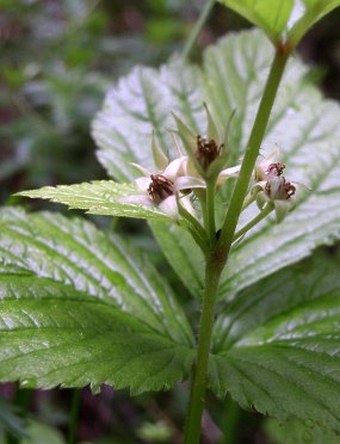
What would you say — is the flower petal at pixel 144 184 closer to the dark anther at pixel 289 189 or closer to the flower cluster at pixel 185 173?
the flower cluster at pixel 185 173

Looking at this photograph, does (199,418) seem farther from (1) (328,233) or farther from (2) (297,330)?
(1) (328,233)

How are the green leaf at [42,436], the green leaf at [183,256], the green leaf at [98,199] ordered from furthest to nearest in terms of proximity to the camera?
the green leaf at [42,436], the green leaf at [183,256], the green leaf at [98,199]

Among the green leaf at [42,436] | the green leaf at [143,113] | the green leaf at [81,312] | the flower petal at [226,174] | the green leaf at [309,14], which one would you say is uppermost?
the green leaf at [143,113]

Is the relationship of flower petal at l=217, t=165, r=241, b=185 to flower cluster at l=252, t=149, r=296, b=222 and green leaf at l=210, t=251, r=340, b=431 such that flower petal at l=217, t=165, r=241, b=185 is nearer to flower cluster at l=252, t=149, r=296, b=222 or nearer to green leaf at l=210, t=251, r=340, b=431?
flower cluster at l=252, t=149, r=296, b=222

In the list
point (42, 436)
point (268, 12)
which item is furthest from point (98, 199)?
point (42, 436)

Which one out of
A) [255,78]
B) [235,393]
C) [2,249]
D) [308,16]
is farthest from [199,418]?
[255,78]

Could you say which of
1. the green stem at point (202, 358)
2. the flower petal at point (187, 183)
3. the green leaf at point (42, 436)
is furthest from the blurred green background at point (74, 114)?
the flower petal at point (187, 183)
